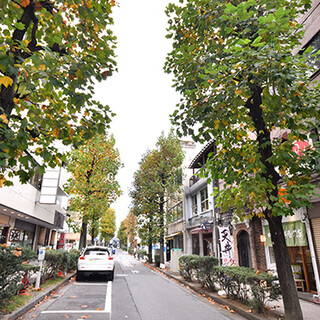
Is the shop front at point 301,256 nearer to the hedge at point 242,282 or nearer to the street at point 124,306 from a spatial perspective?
the hedge at point 242,282

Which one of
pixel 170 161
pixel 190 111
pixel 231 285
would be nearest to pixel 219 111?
pixel 190 111

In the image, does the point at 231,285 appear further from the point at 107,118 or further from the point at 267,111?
the point at 107,118

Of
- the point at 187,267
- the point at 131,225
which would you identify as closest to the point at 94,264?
the point at 187,267

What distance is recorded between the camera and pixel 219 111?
5105 millimetres

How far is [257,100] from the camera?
20.3 ft

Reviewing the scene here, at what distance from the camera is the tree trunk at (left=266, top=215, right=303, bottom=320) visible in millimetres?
5242

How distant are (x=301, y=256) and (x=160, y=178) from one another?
50.0ft

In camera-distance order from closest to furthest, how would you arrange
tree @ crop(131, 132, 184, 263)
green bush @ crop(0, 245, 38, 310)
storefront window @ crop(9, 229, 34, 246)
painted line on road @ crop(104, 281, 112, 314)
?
green bush @ crop(0, 245, 38, 310), painted line on road @ crop(104, 281, 112, 314), storefront window @ crop(9, 229, 34, 246), tree @ crop(131, 132, 184, 263)

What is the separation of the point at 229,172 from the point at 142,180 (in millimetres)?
18930

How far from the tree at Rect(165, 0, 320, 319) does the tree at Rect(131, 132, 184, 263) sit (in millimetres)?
16918

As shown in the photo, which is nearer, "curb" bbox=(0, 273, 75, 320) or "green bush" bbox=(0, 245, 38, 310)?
"green bush" bbox=(0, 245, 38, 310)

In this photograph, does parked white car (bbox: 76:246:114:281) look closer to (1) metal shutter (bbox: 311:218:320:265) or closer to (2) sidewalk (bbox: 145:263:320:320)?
(2) sidewalk (bbox: 145:263:320:320)

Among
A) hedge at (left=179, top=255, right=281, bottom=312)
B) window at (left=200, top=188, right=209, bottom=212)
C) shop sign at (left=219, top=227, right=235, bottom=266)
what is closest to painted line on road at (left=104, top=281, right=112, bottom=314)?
hedge at (left=179, top=255, right=281, bottom=312)

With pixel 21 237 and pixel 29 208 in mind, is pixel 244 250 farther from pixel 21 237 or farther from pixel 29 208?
pixel 21 237
